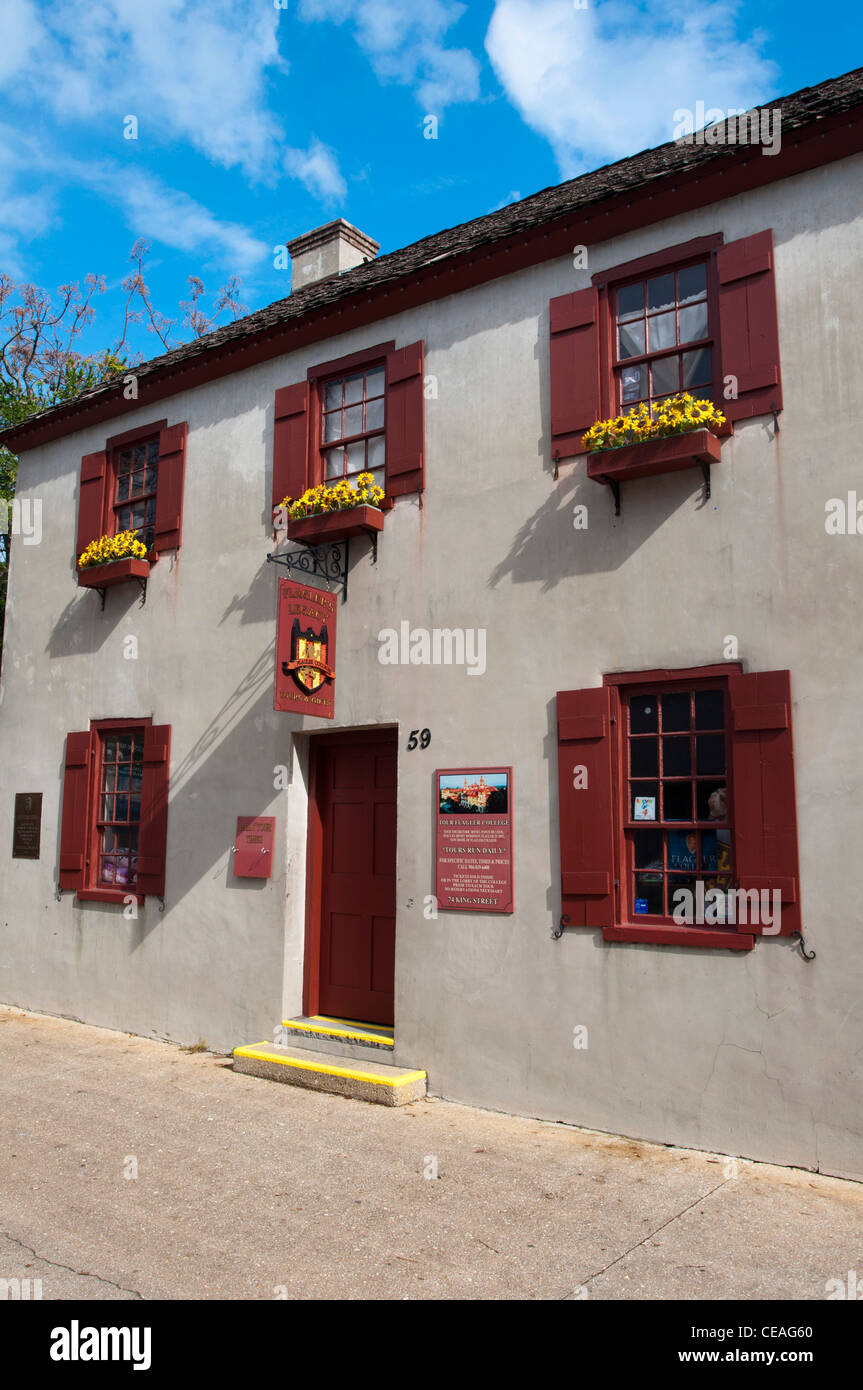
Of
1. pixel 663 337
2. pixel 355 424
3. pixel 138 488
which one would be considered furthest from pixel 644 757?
pixel 138 488

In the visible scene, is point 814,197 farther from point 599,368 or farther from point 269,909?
point 269,909

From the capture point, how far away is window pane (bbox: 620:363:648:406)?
284 inches

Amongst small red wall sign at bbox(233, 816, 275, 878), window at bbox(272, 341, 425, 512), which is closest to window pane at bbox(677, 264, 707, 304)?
window at bbox(272, 341, 425, 512)

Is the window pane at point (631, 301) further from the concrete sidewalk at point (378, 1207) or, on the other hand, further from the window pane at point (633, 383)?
the concrete sidewalk at point (378, 1207)

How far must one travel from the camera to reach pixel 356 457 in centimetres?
892

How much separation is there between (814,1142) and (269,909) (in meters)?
4.68

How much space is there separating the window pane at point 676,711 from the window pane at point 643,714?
0.09m

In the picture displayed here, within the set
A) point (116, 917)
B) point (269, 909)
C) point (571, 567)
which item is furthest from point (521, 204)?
point (116, 917)

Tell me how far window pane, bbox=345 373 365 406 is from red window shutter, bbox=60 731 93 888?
450 cm

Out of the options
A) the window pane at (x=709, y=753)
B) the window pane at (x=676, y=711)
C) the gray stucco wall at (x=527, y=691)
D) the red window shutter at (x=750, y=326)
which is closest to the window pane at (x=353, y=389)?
the gray stucco wall at (x=527, y=691)

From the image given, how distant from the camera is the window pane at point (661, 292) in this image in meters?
7.17

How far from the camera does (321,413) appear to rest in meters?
9.23

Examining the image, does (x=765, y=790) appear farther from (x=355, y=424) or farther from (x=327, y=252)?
(x=327, y=252)

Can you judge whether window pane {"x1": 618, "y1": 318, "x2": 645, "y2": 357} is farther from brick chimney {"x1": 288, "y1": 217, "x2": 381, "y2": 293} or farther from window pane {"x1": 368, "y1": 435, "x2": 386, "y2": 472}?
brick chimney {"x1": 288, "y1": 217, "x2": 381, "y2": 293}
